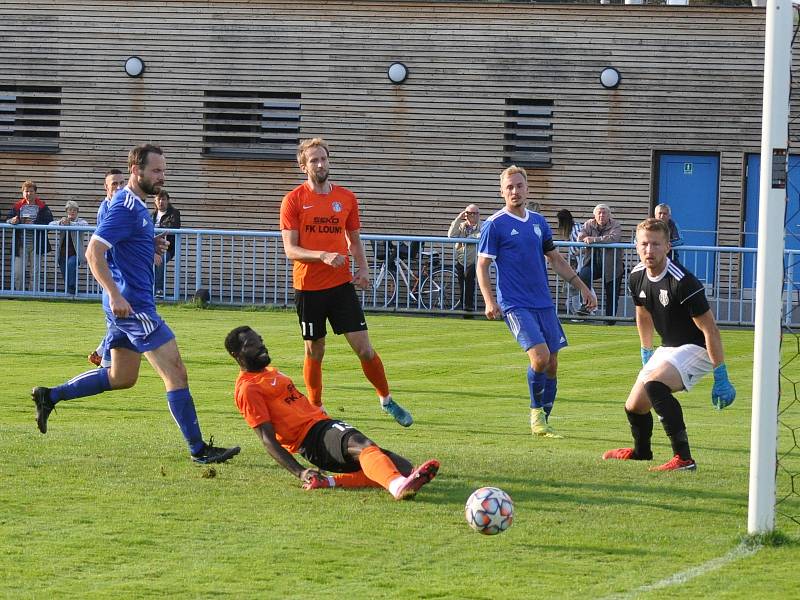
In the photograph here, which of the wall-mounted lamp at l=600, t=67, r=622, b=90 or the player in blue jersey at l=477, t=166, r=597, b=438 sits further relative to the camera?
the wall-mounted lamp at l=600, t=67, r=622, b=90

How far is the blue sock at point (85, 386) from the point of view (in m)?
9.12

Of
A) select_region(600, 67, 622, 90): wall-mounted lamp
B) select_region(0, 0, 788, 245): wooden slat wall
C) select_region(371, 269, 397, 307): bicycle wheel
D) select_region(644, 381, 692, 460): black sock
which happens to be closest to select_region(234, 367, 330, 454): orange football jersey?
select_region(644, 381, 692, 460): black sock

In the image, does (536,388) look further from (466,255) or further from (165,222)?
(165,222)

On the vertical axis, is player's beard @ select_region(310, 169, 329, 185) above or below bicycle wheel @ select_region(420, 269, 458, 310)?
above

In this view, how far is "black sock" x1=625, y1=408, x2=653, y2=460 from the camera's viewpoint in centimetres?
918

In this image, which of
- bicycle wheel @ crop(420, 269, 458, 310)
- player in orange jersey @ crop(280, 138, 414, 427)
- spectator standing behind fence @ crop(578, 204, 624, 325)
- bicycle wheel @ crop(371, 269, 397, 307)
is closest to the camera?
player in orange jersey @ crop(280, 138, 414, 427)

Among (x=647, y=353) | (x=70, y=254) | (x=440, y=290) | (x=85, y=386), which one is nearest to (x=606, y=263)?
(x=440, y=290)

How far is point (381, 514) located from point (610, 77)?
19789 millimetres

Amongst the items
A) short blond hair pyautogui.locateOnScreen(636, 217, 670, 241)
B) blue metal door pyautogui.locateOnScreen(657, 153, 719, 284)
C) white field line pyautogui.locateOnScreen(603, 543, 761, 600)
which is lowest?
white field line pyautogui.locateOnScreen(603, 543, 761, 600)

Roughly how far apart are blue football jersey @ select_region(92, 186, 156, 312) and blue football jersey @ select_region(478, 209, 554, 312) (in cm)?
322

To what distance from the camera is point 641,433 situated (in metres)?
9.24

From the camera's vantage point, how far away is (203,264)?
22.6 metres

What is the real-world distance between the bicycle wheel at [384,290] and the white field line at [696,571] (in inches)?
590

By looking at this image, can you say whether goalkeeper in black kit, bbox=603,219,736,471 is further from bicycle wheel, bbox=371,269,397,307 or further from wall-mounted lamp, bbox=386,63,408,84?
wall-mounted lamp, bbox=386,63,408,84
